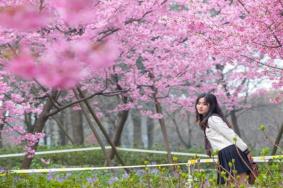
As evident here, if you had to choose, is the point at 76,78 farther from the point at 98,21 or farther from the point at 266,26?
the point at 98,21

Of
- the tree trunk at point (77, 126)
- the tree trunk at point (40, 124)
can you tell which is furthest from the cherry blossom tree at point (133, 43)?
the tree trunk at point (77, 126)

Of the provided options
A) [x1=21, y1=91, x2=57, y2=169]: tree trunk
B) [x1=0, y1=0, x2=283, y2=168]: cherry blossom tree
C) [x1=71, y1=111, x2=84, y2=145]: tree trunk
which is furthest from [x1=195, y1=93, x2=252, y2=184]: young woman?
[x1=71, y1=111, x2=84, y2=145]: tree trunk

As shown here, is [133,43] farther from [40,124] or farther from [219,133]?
[219,133]

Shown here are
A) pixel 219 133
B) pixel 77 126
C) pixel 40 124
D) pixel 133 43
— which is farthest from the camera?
pixel 77 126

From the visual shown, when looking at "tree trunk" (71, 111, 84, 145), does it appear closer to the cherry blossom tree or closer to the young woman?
the cherry blossom tree

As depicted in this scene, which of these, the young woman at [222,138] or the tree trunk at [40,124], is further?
the tree trunk at [40,124]

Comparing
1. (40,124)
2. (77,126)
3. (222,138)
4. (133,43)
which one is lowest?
(222,138)

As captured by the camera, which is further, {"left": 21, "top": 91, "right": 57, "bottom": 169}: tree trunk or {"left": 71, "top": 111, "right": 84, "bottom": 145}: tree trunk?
{"left": 71, "top": 111, "right": 84, "bottom": 145}: tree trunk

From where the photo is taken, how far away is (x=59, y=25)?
30.9 feet

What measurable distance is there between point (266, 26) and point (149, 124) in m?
19.6

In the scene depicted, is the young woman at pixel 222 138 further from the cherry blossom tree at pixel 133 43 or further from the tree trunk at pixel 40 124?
the tree trunk at pixel 40 124

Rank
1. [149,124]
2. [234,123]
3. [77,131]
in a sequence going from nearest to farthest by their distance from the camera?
[234,123]
[77,131]
[149,124]

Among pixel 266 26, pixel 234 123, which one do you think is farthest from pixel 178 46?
pixel 234 123

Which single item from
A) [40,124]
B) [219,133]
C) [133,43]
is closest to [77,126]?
[133,43]
